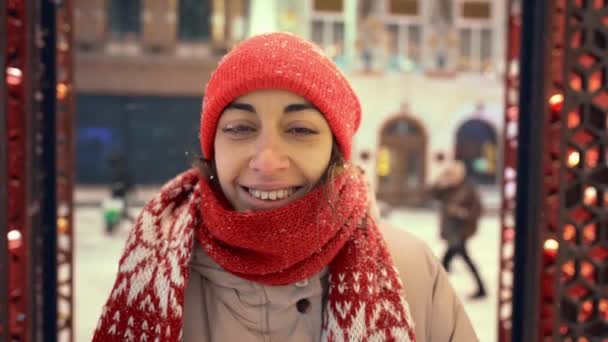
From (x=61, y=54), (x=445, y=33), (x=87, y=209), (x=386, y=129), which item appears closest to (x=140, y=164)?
(x=87, y=209)

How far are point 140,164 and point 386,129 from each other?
6.79 meters

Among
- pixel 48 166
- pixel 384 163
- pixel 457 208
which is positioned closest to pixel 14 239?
pixel 48 166

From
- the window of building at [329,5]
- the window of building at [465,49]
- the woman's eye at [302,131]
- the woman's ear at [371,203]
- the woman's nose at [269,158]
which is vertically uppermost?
the window of building at [329,5]

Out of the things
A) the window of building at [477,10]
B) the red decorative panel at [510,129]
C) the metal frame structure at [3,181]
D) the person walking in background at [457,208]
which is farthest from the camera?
the window of building at [477,10]

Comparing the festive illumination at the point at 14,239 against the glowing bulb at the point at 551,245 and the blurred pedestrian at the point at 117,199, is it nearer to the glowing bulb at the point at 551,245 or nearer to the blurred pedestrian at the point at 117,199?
the glowing bulb at the point at 551,245

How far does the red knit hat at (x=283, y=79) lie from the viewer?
→ 4.49ft

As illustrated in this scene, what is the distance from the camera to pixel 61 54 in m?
3.21

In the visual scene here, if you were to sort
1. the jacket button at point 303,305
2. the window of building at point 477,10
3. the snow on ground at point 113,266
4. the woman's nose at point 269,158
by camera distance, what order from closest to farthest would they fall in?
1. the woman's nose at point 269,158
2. the jacket button at point 303,305
3. the snow on ground at point 113,266
4. the window of building at point 477,10

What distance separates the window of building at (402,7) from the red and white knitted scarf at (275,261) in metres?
15.5

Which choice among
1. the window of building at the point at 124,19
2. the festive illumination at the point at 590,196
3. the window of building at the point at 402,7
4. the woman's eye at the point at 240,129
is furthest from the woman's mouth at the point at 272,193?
the window of building at the point at 402,7

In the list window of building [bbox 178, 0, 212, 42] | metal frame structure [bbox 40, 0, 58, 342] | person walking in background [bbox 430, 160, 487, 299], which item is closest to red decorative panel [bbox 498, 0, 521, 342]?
metal frame structure [bbox 40, 0, 58, 342]

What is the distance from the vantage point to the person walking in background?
6023mm

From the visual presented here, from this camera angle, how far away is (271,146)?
1.38 metres

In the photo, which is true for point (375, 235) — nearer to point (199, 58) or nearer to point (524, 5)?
point (524, 5)
